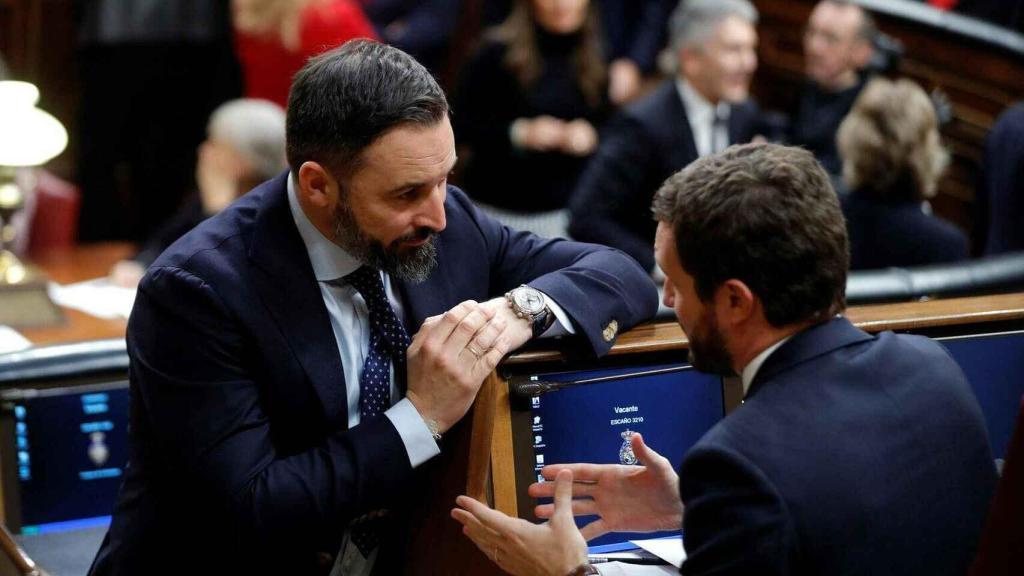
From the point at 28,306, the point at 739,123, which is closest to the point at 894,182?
the point at 739,123

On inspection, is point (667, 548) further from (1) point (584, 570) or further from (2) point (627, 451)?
(1) point (584, 570)

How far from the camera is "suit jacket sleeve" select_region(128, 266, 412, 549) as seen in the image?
6.10 feet

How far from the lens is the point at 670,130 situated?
428 centimetres

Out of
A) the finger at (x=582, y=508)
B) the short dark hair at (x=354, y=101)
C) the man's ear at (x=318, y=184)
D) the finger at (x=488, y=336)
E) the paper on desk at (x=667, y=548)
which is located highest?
the short dark hair at (x=354, y=101)

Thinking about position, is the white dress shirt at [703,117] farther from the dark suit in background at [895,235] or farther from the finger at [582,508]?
the finger at [582,508]

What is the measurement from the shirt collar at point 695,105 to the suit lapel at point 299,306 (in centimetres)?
262

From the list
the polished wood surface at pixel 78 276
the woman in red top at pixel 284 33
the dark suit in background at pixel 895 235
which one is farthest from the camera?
the woman in red top at pixel 284 33

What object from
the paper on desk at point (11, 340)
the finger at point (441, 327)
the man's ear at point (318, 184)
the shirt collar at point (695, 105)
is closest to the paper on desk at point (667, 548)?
the finger at point (441, 327)

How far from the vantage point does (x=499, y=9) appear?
577 centimetres

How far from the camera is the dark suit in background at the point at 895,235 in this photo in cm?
393

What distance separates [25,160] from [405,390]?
243 centimetres

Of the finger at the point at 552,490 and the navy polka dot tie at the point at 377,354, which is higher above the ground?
the navy polka dot tie at the point at 377,354

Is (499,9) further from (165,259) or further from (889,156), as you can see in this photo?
(165,259)

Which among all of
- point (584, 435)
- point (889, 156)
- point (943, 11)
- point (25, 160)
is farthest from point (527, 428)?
point (943, 11)
